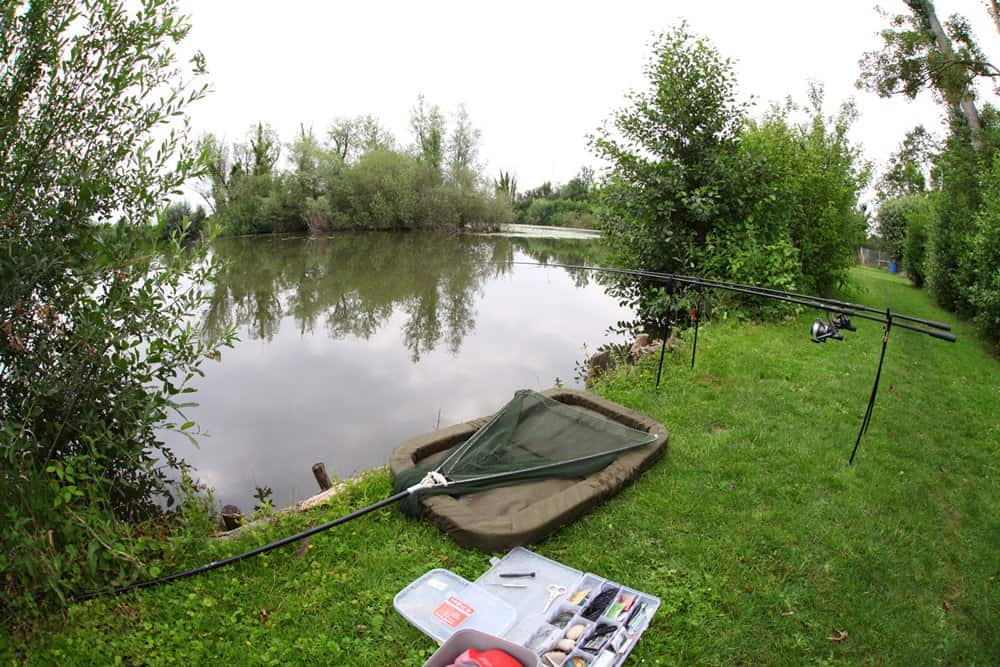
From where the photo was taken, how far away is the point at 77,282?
2471 mm

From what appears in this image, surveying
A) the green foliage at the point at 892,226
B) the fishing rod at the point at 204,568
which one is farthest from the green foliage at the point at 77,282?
the green foliage at the point at 892,226

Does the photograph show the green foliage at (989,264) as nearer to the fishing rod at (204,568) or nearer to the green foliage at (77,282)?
the fishing rod at (204,568)

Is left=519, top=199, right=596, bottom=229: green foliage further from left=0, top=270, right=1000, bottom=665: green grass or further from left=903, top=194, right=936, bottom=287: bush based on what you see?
left=0, top=270, right=1000, bottom=665: green grass

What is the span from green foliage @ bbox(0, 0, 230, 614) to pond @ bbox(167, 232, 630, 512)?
1.83 metres

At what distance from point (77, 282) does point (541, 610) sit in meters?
2.57

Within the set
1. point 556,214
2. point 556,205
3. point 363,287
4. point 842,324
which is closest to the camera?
point 842,324

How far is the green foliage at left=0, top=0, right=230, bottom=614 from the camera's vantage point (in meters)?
2.27

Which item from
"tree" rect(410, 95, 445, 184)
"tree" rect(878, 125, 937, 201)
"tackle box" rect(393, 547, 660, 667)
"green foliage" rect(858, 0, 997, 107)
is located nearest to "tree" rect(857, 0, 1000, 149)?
"green foliage" rect(858, 0, 997, 107)

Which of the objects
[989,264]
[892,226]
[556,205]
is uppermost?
[556,205]

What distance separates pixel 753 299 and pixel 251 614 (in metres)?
8.62

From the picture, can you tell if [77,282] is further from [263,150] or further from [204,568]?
[263,150]

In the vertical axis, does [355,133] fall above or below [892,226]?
above

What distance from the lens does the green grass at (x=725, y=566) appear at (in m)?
2.22

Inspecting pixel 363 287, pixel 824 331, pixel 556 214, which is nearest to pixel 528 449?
pixel 824 331
